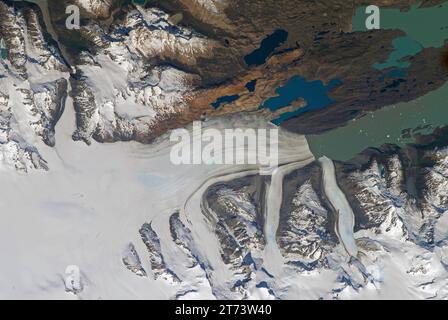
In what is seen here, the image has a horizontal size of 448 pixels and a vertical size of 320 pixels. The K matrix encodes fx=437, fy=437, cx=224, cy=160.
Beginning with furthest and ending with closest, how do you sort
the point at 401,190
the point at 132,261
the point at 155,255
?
the point at 401,190 → the point at 155,255 → the point at 132,261

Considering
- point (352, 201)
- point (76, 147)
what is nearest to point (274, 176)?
point (352, 201)

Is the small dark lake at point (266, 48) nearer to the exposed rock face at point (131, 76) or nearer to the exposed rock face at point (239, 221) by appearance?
the exposed rock face at point (131, 76)

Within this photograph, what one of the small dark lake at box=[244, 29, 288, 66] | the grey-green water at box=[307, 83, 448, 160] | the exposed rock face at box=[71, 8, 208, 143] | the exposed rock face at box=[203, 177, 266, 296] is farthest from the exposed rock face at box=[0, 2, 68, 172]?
the grey-green water at box=[307, 83, 448, 160]

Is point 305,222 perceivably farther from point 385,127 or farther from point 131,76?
point 131,76

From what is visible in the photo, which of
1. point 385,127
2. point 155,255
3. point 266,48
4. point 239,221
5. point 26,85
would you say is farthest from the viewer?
point 385,127

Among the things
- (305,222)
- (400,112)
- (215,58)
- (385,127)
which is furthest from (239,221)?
(400,112)

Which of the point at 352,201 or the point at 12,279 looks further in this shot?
the point at 352,201

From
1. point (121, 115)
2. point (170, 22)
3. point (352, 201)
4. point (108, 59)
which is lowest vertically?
point (352, 201)

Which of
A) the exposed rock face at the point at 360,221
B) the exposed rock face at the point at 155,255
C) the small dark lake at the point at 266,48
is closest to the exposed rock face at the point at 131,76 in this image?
the small dark lake at the point at 266,48

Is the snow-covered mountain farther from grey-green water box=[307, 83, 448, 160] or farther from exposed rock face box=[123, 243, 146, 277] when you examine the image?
grey-green water box=[307, 83, 448, 160]

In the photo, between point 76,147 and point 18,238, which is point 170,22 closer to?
point 76,147

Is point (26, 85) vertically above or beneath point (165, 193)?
above
